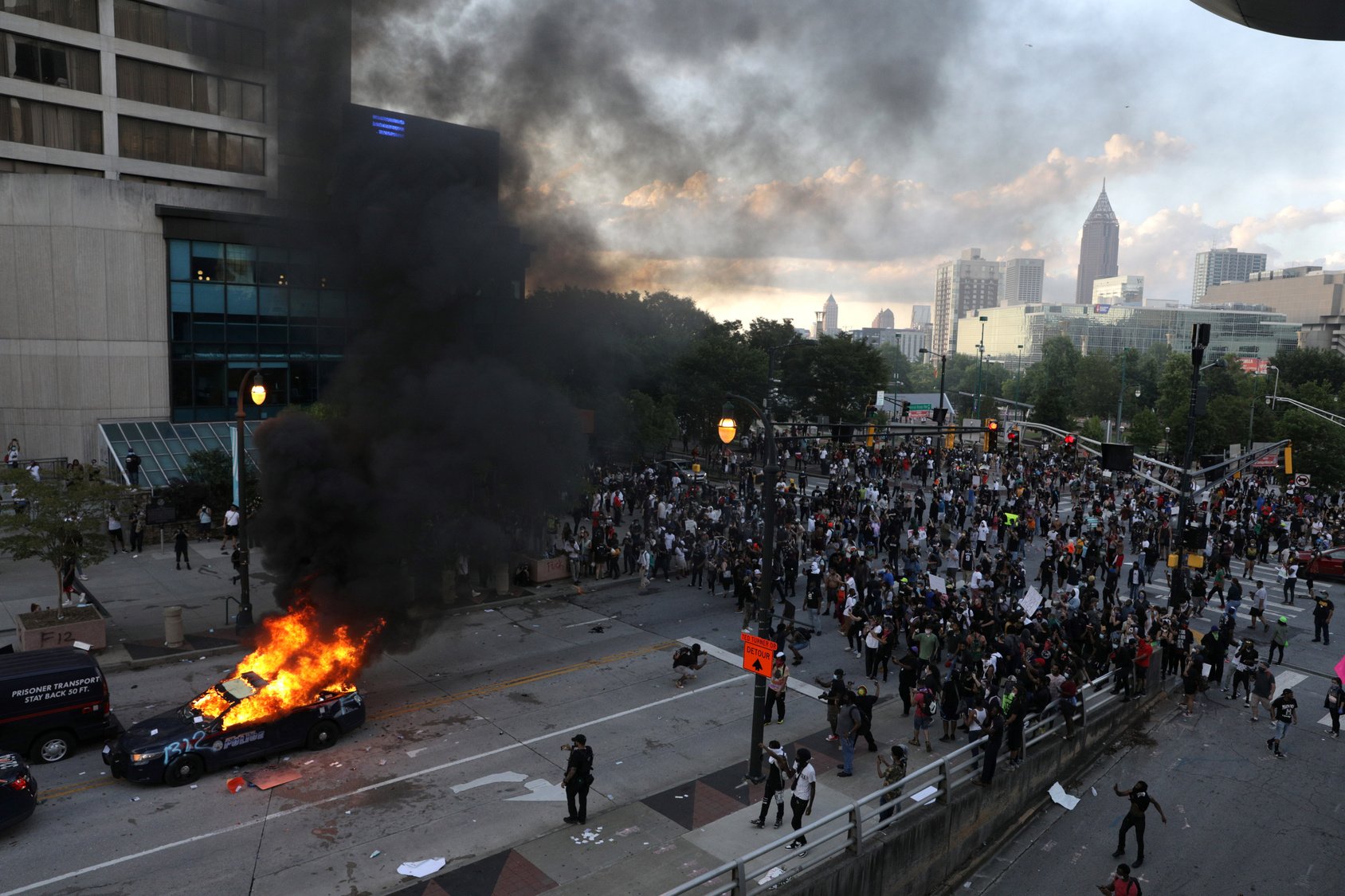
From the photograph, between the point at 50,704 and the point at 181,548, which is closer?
the point at 50,704

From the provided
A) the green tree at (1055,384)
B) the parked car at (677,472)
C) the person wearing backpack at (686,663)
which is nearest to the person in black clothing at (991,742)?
the person wearing backpack at (686,663)

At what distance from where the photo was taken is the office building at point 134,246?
31312 mm

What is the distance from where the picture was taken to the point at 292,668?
13.6 meters

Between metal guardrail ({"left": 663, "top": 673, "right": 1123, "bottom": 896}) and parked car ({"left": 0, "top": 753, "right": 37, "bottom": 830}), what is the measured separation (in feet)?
26.9

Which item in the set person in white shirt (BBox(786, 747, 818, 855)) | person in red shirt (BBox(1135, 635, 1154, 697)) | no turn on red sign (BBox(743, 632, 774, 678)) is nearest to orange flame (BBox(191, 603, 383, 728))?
no turn on red sign (BBox(743, 632, 774, 678))

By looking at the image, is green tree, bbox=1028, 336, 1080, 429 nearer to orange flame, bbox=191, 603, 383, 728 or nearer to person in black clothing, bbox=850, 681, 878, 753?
person in black clothing, bbox=850, 681, 878, 753

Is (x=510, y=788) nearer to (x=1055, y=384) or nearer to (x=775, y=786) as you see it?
(x=775, y=786)

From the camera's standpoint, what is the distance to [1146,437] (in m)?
56.3

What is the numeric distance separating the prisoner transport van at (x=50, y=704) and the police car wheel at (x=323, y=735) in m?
3.12

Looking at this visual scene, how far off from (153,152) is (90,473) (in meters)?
23.8

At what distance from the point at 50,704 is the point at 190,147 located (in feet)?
108

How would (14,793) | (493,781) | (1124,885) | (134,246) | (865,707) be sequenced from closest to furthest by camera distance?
(1124,885) < (14,793) < (493,781) < (865,707) < (134,246)

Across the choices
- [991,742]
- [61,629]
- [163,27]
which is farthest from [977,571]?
[163,27]

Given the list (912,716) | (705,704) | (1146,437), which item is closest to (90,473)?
(705,704)
